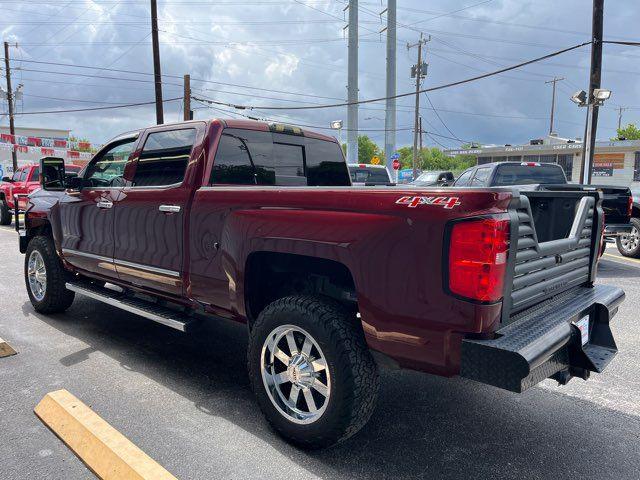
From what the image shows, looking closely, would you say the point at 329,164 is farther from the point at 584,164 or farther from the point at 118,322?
the point at 584,164

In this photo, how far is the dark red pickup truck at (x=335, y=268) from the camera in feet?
7.30

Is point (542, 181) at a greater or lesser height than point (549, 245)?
greater

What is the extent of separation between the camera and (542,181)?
9133 mm

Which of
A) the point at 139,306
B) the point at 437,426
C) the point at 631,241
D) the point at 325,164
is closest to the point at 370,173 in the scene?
the point at 631,241

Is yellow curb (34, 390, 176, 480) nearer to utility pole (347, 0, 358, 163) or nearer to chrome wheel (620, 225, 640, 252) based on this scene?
chrome wheel (620, 225, 640, 252)

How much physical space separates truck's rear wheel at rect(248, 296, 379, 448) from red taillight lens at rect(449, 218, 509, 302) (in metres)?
0.71

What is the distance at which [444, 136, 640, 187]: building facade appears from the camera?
40188 millimetres

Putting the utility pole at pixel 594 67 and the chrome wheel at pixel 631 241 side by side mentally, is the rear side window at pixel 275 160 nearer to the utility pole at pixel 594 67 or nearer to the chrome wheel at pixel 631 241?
the chrome wheel at pixel 631 241

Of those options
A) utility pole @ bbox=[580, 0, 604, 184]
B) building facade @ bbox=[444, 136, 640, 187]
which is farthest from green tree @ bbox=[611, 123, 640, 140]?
utility pole @ bbox=[580, 0, 604, 184]

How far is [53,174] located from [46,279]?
114 centimetres

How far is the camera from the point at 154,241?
386 cm

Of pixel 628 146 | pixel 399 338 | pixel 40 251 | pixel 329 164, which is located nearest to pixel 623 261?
pixel 329 164

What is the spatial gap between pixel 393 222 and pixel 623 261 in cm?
879

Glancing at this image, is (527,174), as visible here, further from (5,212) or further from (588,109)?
(5,212)
